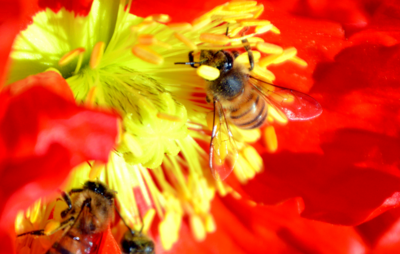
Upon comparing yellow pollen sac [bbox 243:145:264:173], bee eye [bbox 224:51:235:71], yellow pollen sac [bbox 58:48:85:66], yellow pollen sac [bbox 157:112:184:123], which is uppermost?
yellow pollen sac [bbox 58:48:85:66]

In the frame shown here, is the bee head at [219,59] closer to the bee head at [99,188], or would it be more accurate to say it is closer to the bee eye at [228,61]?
the bee eye at [228,61]

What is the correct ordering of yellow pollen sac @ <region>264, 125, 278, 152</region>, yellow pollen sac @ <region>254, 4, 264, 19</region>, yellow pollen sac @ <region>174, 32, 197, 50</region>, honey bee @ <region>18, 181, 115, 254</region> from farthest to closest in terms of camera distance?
yellow pollen sac @ <region>264, 125, 278, 152</region>, yellow pollen sac @ <region>254, 4, 264, 19</region>, yellow pollen sac @ <region>174, 32, 197, 50</region>, honey bee @ <region>18, 181, 115, 254</region>

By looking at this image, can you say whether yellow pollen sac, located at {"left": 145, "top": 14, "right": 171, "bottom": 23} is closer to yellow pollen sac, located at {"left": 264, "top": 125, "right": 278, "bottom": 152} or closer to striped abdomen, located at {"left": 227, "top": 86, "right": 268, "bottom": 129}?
striped abdomen, located at {"left": 227, "top": 86, "right": 268, "bottom": 129}

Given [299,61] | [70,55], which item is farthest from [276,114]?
[70,55]

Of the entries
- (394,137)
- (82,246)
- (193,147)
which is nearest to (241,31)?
(193,147)

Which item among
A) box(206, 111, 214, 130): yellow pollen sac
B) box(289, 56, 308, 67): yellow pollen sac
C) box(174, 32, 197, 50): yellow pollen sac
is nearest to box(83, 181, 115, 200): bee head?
box(206, 111, 214, 130): yellow pollen sac

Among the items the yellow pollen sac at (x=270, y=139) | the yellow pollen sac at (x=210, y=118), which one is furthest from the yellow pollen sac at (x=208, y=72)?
the yellow pollen sac at (x=270, y=139)
